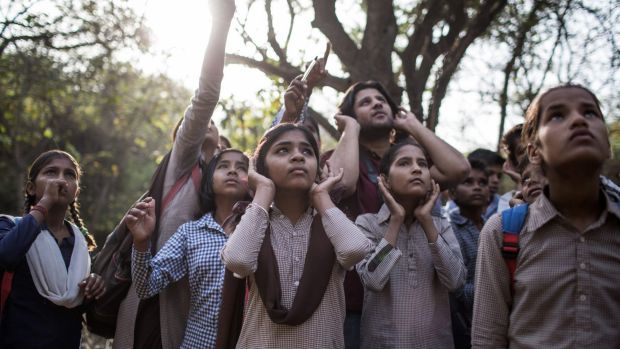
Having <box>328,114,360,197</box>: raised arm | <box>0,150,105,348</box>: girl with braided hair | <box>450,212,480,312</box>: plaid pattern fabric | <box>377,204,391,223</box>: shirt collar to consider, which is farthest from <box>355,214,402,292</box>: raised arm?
<box>0,150,105,348</box>: girl with braided hair

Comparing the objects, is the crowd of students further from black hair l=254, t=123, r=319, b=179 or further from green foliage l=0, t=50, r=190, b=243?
green foliage l=0, t=50, r=190, b=243

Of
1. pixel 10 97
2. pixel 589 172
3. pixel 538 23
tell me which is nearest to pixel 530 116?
pixel 589 172

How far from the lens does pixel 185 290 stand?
3.16m

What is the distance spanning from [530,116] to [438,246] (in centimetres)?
93

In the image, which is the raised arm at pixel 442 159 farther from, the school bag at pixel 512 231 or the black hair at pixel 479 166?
the school bag at pixel 512 231

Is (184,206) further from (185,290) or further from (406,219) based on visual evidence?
(406,219)

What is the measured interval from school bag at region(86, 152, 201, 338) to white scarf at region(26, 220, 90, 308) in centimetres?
12

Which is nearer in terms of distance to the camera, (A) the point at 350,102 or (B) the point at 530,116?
(B) the point at 530,116

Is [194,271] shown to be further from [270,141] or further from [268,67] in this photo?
[268,67]

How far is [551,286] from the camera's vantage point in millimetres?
1991

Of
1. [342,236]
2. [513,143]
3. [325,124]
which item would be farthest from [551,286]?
[325,124]

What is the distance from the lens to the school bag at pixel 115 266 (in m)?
3.08

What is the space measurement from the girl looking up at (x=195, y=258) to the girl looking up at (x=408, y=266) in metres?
0.78

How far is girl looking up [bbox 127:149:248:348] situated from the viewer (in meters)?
2.77
